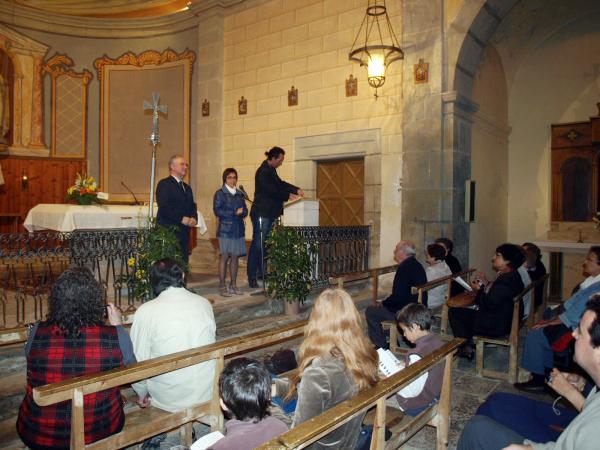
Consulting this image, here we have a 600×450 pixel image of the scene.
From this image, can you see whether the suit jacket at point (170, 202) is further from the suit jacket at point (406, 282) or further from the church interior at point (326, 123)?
the suit jacket at point (406, 282)

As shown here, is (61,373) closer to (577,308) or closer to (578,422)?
(578,422)

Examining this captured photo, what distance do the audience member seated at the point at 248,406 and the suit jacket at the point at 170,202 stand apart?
141 inches

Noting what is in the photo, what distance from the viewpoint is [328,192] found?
849 cm

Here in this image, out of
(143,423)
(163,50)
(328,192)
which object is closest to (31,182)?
(163,50)

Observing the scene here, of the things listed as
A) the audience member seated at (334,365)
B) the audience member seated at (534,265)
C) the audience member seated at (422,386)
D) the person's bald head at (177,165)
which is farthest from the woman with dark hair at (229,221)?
the audience member seated at (334,365)

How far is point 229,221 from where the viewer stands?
556cm

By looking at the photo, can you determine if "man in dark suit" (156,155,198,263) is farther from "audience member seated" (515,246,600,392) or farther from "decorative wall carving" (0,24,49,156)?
"decorative wall carving" (0,24,49,156)

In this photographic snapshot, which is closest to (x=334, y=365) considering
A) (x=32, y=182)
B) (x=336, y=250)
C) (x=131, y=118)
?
(x=336, y=250)

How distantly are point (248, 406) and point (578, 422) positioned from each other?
1.12 meters

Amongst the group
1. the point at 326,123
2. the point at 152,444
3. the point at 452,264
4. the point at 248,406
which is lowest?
the point at 152,444

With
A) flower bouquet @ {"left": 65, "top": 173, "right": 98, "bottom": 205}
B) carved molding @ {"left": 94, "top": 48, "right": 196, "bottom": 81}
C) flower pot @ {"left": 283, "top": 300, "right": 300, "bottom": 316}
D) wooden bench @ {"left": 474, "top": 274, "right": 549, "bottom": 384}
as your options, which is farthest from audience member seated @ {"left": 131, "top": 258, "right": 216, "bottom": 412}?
carved molding @ {"left": 94, "top": 48, "right": 196, "bottom": 81}

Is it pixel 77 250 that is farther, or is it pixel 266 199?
pixel 266 199

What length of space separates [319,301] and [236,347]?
621mm

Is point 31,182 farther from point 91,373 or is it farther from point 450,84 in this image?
point 91,373
